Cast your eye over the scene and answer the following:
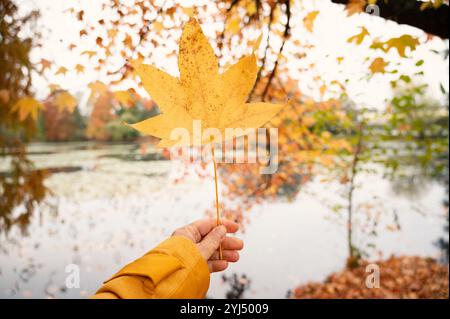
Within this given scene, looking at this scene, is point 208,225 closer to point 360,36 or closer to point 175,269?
point 175,269

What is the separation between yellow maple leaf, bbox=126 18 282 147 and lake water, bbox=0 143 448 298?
3814 mm

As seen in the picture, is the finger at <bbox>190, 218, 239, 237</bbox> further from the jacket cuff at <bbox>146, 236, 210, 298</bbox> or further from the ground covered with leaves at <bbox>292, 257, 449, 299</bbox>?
the ground covered with leaves at <bbox>292, 257, 449, 299</bbox>

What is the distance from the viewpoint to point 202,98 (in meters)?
0.49

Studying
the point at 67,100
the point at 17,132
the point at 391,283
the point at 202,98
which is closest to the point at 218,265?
the point at 202,98

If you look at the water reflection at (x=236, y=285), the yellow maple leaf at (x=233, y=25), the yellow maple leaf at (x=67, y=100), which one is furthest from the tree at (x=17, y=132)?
the water reflection at (x=236, y=285)

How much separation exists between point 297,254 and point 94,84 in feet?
13.6

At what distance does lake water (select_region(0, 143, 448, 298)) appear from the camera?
4.35 metres

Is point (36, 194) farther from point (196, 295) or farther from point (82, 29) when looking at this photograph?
point (196, 295)

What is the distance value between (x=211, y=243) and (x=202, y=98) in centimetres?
28

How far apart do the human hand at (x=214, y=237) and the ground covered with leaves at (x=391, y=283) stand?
3435 millimetres
